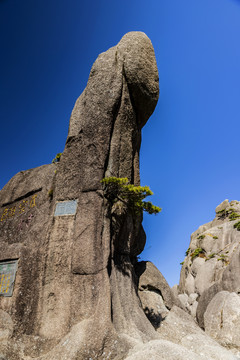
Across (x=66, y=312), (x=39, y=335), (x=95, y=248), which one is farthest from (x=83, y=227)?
(x=39, y=335)

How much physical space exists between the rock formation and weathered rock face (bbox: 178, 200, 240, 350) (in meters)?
0.45

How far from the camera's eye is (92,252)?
659 cm

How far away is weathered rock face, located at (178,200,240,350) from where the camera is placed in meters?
7.98

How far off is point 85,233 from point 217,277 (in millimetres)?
18065

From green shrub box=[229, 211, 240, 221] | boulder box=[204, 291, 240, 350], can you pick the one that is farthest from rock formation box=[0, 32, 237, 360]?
green shrub box=[229, 211, 240, 221]

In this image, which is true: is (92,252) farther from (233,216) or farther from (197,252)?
(233,216)

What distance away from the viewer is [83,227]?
6.96 m

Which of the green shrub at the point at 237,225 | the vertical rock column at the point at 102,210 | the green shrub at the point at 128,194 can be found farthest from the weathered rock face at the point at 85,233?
the green shrub at the point at 237,225

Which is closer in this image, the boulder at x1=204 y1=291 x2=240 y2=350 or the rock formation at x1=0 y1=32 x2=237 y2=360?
the rock formation at x1=0 y1=32 x2=237 y2=360

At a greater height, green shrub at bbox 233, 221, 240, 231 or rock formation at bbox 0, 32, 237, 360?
green shrub at bbox 233, 221, 240, 231

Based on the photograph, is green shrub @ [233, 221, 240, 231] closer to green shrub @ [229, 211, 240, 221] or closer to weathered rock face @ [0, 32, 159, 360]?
green shrub @ [229, 211, 240, 221]

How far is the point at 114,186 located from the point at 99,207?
74cm

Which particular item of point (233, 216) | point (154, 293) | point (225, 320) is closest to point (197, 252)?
point (233, 216)

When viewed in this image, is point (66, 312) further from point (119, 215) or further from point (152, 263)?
point (152, 263)
